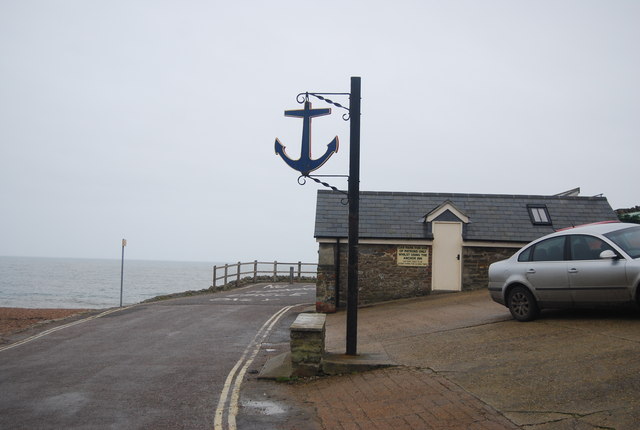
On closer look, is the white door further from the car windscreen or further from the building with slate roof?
the car windscreen

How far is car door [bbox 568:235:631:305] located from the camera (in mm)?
9234

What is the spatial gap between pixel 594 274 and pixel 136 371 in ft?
27.5

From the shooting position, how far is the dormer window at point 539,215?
2167cm

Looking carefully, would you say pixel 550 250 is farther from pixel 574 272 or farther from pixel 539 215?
pixel 539 215

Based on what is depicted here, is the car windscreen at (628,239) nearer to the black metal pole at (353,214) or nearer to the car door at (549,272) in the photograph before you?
the car door at (549,272)

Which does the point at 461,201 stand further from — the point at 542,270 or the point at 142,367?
the point at 142,367

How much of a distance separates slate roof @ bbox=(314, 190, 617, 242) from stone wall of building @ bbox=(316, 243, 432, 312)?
59cm

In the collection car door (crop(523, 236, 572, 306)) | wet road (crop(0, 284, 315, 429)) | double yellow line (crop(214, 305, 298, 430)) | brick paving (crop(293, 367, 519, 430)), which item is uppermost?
car door (crop(523, 236, 572, 306))

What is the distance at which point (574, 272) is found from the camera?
9.84m

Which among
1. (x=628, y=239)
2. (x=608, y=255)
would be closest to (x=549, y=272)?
(x=608, y=255)

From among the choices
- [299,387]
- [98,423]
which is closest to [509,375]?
[299,387]

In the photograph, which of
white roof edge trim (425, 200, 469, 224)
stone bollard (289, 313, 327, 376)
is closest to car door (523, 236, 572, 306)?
stone bollard (289, 313, 327, 376)

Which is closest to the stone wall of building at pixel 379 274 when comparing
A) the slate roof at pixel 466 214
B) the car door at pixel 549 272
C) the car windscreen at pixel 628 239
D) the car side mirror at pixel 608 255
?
the slate roof at pixel 466 214

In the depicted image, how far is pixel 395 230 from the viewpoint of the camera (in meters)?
20.8
